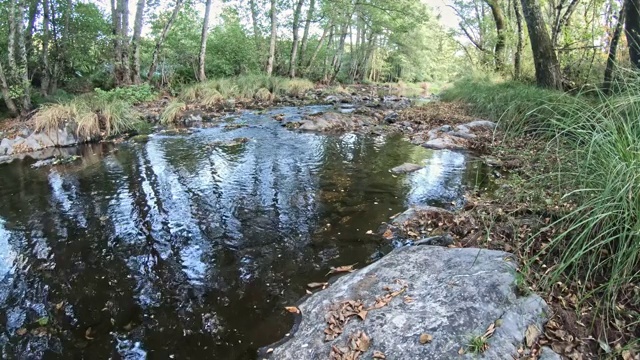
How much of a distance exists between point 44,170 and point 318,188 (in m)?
5.71

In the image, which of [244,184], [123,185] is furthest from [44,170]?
[244,184]

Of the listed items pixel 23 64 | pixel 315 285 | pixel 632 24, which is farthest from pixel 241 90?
pixel 315 285

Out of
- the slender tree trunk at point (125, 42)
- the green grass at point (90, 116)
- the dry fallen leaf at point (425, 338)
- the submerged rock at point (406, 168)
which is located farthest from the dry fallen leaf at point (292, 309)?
the slender tree trunk at point (125, 42)

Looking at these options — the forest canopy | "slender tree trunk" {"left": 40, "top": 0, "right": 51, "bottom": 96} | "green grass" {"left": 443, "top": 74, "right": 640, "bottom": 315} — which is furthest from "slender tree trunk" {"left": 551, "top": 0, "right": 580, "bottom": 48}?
"slender tree trunk" {"left": 40, "top": 0, "right": 51, "bottom": 96}

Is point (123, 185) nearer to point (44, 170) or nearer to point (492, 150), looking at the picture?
point (44, 170)

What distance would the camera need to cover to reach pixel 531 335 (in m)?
2.32

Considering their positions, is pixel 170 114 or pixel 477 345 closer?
pixel 477 345

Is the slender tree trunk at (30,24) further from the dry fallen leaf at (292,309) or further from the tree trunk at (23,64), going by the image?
the dry fallen leaf at (292,309)

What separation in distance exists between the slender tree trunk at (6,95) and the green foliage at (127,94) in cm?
215

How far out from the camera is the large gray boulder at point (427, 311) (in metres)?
2.39

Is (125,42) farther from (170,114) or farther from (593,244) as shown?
(593,244)

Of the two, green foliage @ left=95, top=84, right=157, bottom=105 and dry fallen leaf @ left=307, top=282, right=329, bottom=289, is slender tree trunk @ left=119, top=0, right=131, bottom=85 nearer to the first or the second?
green foliage @ left=95, top=84, right=157, bottom=105

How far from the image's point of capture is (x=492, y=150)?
8344mm

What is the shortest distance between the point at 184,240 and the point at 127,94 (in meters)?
9.85
